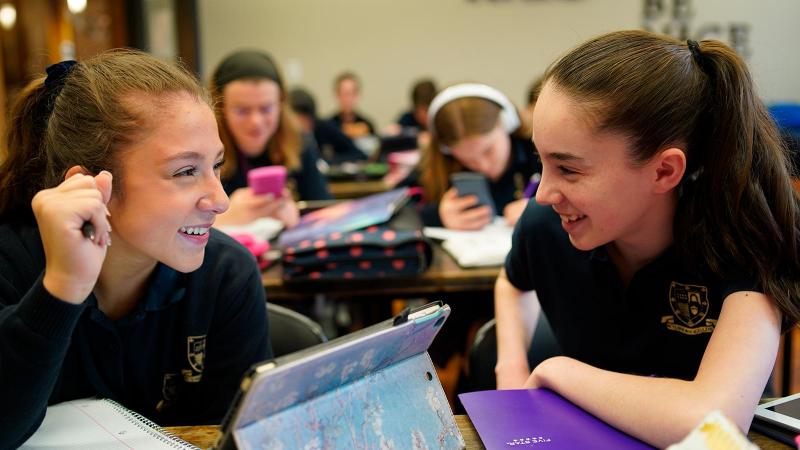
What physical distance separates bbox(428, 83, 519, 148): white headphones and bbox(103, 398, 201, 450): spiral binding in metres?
1.89

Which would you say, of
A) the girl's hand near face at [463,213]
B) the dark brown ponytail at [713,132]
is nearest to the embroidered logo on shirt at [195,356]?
the dark brown ponytail at [713,132]

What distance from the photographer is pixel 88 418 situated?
1025 mm

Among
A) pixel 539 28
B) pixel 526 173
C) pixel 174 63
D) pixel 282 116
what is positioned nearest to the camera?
pixel 174 63

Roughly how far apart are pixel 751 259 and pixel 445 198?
5.03ft

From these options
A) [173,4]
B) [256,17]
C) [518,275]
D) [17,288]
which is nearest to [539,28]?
[256,17]

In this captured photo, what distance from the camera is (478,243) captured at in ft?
7.21

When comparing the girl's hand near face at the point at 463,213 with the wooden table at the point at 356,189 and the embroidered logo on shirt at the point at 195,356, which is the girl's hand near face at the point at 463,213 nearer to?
the embroidered logo on shirt at the point at 195,356

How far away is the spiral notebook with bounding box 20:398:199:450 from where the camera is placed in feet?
3.06

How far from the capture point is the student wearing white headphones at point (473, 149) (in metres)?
2.66

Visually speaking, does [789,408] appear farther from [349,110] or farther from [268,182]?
[349,110]

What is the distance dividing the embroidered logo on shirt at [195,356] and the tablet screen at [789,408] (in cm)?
91

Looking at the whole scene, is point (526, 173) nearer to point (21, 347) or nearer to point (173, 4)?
point (21, 347)

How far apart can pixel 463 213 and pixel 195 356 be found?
135 cm

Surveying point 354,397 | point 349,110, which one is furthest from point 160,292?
point 349,110
